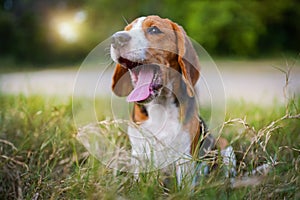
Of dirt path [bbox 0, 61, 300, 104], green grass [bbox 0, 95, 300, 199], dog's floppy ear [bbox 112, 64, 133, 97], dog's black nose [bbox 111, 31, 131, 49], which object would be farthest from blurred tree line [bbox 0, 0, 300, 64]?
dog's black nose [bbox 111, 31, 131, 49]

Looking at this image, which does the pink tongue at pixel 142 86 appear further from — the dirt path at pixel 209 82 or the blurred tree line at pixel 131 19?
the blurred tree line at pixel 131 19

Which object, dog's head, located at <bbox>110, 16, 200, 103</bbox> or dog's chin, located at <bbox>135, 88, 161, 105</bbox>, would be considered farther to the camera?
dog's chin, located at <bbox>135, 88, 161, 105</bbox>

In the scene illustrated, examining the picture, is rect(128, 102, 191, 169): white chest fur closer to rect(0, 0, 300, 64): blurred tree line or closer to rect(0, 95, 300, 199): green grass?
rect(0, 95, 300, 199): green grass

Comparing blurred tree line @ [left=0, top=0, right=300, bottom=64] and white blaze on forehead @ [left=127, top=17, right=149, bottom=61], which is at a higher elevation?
white blaze on forehead @ [left=127, top=17, right=149, bottom=61]

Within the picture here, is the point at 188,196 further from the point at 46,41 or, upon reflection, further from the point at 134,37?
the point at 46,41

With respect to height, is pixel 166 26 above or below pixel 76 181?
above

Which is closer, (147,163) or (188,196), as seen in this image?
(188,196)

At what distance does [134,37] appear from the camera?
235 centimetres

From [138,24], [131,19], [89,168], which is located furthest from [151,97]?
[131,19]

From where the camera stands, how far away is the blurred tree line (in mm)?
13336

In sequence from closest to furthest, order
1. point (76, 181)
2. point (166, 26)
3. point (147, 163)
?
point (76, 181) < point (147, 163) < point (166, 26)

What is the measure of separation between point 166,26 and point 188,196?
1120 mm

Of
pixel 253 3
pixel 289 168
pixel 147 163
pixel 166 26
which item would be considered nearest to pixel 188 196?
pixel 147 163

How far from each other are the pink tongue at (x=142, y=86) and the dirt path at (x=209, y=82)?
1.15ft
